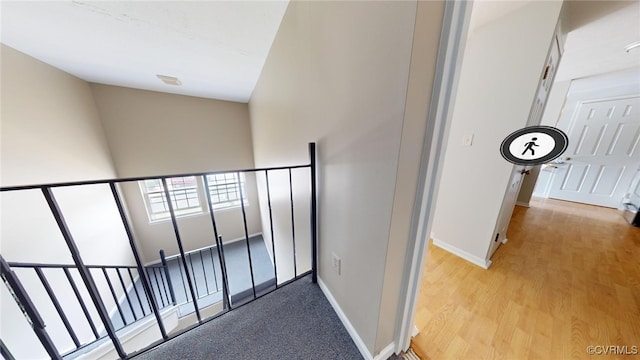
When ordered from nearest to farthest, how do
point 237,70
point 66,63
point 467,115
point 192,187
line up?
point 467,115, point 66,63, point 237,70, point 192,187

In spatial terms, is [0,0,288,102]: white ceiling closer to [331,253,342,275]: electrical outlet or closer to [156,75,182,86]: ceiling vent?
[156,75,182,86]: ceiling vent

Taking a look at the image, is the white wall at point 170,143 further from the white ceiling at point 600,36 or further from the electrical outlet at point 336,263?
the white ceiling at point 600,36

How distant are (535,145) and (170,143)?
14.6ft

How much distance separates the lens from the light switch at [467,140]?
170cm

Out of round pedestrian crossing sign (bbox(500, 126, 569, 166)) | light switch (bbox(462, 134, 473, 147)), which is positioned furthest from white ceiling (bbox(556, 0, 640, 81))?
round pedestrian crossing sign (bbox(500, 126, 569, 166))

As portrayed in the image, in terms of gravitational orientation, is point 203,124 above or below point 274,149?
A: above

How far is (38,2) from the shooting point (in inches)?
44.3

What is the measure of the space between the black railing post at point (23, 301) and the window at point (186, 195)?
2.39 m

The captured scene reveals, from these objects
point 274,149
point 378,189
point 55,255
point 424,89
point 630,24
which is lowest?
point 55,255

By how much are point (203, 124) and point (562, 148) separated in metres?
4.27

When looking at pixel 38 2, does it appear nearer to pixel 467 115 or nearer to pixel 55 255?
pixel 55 255

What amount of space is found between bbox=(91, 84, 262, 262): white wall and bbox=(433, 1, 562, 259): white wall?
139 inches

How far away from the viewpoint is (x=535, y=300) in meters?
1.40

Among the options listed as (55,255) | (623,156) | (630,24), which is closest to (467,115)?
(630,24)
